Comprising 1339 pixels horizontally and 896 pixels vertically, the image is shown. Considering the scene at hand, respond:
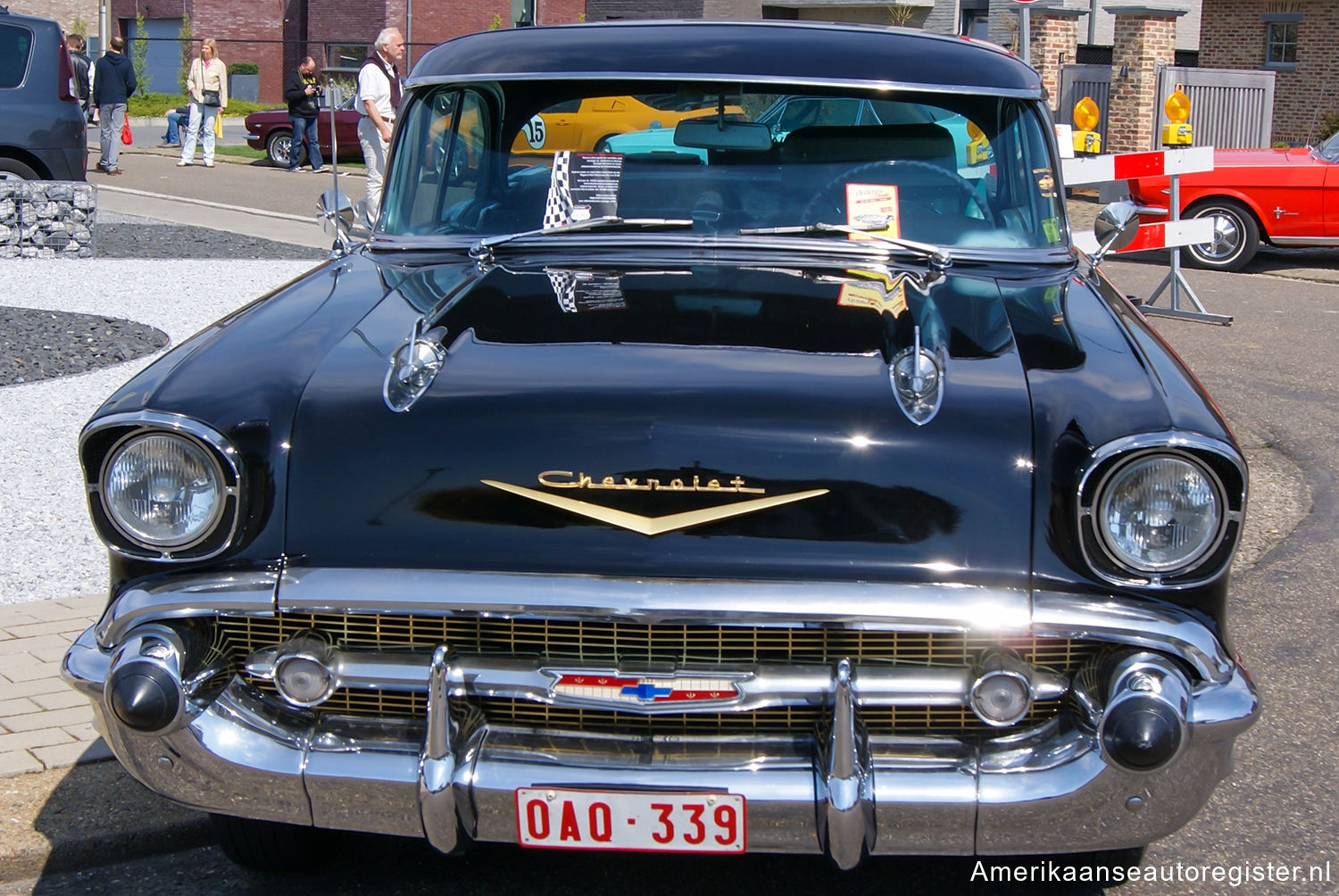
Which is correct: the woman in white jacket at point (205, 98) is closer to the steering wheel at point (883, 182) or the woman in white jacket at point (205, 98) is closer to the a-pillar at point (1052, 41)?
the a-pillar at point (1052, 41)

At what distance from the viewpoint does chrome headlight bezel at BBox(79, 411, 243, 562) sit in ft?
8.84

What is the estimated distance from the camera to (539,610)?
2543 millimetres

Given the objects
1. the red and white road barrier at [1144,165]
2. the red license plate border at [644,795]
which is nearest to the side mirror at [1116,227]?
the red license plate border at [644,795]

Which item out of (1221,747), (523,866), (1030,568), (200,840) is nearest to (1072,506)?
(1030,568)

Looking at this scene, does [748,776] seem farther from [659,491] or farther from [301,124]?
[301,124]

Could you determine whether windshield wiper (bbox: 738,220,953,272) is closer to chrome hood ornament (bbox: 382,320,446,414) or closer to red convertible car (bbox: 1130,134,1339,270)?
chrome hood ornament (bbox: 382,320,446,414)

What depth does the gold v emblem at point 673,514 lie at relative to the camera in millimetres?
2588

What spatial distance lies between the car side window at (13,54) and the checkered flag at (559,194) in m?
10.2

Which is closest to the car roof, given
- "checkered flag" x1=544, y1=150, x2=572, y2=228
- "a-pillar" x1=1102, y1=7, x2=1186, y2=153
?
"checkered flag" x1=544, y1=150, x2=572, y2=228

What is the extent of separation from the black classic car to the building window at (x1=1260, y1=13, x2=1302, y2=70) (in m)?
30.0

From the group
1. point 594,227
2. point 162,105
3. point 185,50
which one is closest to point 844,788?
point 594,227

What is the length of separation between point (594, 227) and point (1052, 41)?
18942mm

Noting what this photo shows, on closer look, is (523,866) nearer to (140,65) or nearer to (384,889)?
(384,889)

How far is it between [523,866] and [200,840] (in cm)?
77
